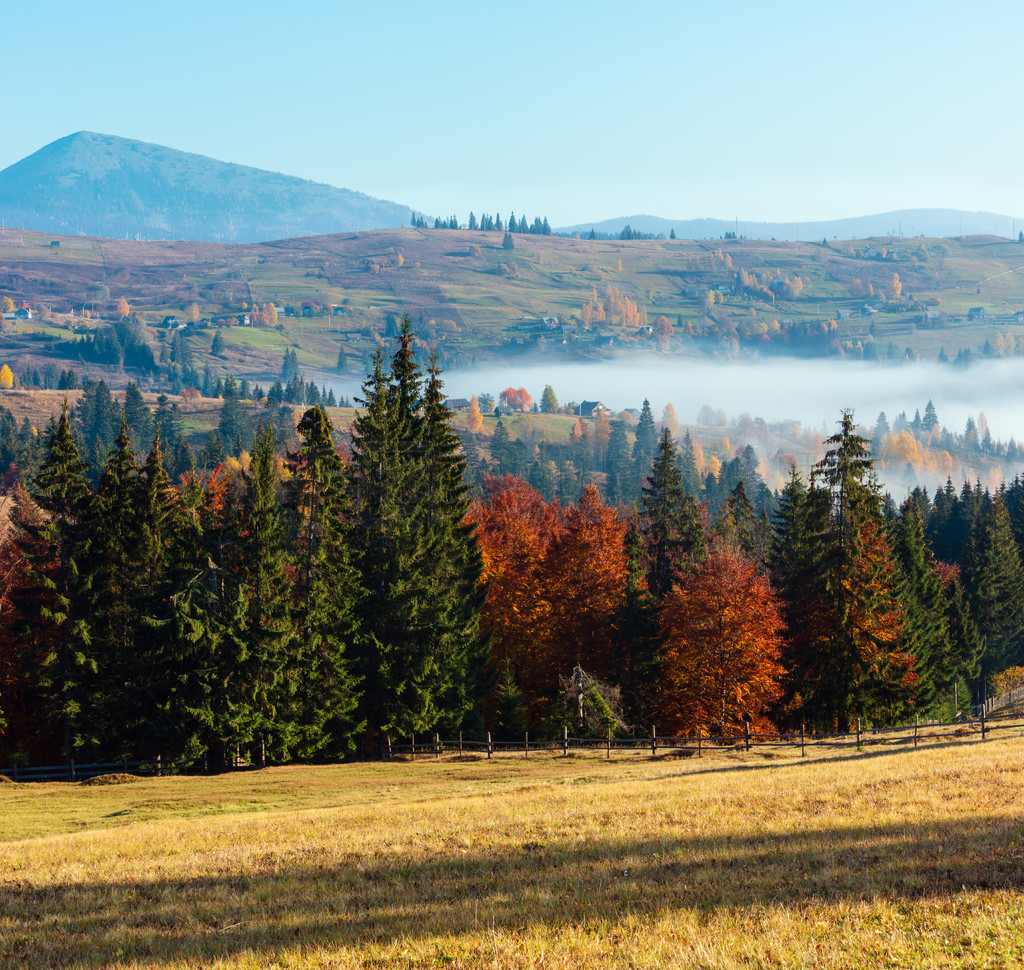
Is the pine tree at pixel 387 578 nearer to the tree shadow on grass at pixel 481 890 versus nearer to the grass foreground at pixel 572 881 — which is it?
the grass foreground at pixel 572 881

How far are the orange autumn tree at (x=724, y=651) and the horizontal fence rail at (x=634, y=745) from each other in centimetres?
517

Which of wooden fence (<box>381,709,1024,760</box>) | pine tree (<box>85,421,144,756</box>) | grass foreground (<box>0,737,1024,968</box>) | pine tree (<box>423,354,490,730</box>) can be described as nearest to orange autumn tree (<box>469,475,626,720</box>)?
pine tree (<box>423,354,490,730</box>)

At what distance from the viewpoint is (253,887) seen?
17531mm

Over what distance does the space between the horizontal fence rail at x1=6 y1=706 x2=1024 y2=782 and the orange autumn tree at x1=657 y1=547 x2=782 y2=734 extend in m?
5.17

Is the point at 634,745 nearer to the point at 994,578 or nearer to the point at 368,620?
the point at 368,620

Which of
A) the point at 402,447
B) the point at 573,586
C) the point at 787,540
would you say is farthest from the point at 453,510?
the point at 787,540

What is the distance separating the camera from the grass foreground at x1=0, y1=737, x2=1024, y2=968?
1244 cm

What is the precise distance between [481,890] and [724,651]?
1724 inches

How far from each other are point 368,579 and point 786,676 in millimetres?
25954

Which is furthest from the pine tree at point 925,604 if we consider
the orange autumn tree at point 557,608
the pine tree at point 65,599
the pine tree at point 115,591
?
the pine tree at point 65,599

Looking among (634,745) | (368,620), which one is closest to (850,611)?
(634,745)

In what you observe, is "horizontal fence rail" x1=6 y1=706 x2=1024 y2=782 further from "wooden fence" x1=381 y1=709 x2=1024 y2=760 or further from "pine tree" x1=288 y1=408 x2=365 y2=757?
"pine tree" x1=288 y1=408 x2=365 y2=757

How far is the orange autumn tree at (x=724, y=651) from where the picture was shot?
2263 inches

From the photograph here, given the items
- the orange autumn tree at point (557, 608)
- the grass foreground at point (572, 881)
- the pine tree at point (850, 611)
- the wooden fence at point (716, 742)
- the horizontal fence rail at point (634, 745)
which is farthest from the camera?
the orange autumn tree at point (557, 608)
